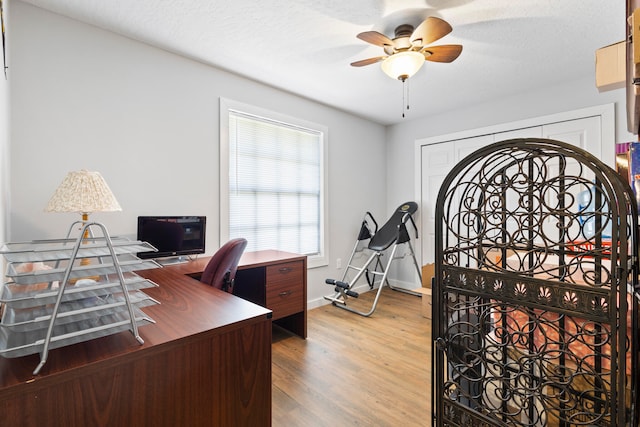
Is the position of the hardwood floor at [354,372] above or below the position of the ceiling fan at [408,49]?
below

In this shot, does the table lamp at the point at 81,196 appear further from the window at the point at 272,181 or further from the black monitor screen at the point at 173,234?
the window at the point at 272,181

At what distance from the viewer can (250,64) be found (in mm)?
2699

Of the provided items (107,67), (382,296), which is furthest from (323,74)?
(382,296)

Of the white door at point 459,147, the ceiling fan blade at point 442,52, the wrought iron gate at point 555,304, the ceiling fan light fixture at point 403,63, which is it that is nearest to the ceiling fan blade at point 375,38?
the ceiling fan light fixture at point 403,63

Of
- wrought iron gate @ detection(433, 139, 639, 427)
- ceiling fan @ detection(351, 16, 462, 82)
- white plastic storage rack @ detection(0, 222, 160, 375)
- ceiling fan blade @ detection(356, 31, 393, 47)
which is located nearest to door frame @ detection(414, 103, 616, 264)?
ceiling fan @ detection(351, 16, 462, 82)

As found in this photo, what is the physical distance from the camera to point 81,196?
5.39 ft

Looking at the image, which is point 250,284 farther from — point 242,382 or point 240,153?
point 242,382

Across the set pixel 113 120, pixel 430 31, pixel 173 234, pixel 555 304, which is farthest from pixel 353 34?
pixel 555 304

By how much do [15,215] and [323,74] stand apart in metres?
2.58

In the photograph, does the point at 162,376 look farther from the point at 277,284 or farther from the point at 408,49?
the point at 408,49

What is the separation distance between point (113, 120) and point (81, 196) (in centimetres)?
88

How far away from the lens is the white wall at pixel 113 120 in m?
1.92

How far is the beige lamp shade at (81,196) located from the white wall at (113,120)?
514 millimetres

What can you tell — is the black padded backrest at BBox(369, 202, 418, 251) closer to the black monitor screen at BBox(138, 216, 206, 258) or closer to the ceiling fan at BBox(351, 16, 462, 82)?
the ceiling fan at BBox(351, 16, 462, 82)
